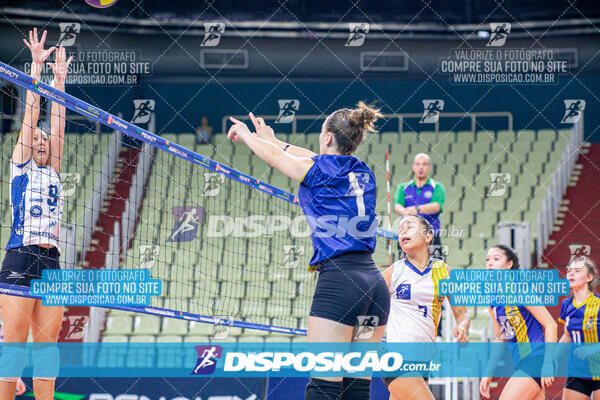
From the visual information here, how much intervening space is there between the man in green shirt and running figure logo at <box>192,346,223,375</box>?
113 inches

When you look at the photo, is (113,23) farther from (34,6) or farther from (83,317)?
(83,317)

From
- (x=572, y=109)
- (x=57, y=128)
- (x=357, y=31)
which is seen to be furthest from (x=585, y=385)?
(x=357, y=31)

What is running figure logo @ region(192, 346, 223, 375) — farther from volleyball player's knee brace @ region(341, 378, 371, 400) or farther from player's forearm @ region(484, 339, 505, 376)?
volleyball player's knee brace @ region(341, 378, 371, 400)

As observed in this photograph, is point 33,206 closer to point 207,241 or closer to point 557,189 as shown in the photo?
point 207,241

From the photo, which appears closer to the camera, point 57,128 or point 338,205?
point 338,205

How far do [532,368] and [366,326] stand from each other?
2361 millimetres

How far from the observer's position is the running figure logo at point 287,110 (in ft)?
51.8

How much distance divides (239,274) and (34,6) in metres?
7.40

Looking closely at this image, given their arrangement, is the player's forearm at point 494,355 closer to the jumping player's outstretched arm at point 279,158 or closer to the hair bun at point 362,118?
the hair bun at point 362,118

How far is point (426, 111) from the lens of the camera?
1628 cm

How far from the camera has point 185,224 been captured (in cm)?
1194

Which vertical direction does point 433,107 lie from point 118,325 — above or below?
above

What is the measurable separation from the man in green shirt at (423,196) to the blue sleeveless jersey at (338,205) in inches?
183

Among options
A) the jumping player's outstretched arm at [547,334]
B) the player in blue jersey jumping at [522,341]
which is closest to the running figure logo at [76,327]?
the player in blue jersey jumping at [522,341]
